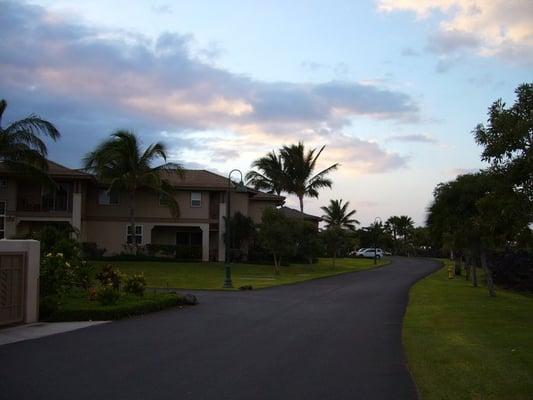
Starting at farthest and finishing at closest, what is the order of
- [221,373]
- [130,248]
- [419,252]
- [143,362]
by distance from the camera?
1. [419,252]
2. [130,248]
3. [143,362]
4. [221,373]

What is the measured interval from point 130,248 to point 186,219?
4587 millimetres

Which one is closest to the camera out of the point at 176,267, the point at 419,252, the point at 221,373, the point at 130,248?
the point at 221,373

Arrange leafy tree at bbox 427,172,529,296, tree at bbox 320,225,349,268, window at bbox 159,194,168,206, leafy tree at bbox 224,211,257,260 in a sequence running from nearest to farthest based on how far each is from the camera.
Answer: leafy tree at bbox 427,172,529,296 < window at bbox 159,194,168,206 < leafy tree at bbox 224,211,257,260 < tree at bbox 320,225,349,268

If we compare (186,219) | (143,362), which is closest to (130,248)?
(186,219)

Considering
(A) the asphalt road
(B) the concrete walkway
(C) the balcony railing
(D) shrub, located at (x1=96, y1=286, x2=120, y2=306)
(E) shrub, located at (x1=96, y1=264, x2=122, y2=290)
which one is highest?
(C) the balcony railing

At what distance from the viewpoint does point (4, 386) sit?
8.32 meters

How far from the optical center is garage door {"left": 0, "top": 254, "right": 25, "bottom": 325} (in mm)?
14516

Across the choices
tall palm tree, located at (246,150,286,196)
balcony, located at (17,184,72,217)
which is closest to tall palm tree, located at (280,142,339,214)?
tall palm tree, located at (246,150,286,196)

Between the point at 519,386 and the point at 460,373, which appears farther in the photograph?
the point at 460,373

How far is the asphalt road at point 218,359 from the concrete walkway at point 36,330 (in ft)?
1.56

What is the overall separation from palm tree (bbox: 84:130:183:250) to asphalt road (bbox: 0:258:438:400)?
85.4 feet

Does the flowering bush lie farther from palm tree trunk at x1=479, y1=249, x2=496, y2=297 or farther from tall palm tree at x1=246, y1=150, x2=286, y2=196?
tall palm tree at x1=246, y1=150, x2=286, y2=196

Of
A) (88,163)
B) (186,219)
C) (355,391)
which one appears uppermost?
(88,163)

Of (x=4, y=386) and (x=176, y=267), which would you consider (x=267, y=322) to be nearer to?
(x=4, y=386)
